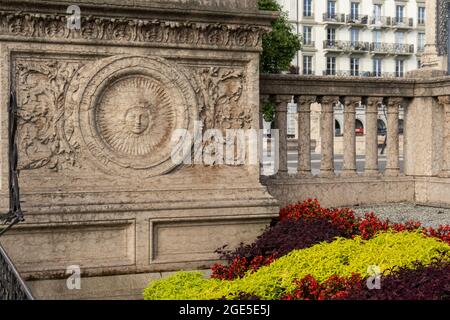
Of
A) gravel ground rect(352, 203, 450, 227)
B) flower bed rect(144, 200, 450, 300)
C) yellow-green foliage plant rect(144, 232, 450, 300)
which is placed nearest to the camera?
flower bed rect(144, 200, 450, 300)

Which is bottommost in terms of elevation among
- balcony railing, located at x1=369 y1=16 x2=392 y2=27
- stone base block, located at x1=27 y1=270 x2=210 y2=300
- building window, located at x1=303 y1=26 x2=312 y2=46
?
stone base block, located at x1=27 y1=270 x2=210 y2=300

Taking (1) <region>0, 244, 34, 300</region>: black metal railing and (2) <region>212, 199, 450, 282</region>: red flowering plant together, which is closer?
(1) <region>0, 244, 34, 300</region>: black metal railing

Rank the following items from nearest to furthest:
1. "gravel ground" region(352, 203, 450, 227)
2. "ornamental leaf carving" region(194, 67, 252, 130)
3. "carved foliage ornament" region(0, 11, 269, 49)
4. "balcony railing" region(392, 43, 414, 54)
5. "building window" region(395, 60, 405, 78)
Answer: "carved foliage ornament" region(0, 11, 269, 49) < "ornamental leaf carving" region(194, 67, 252, 130) < "gravel ground" region(352, 203, 450, 227) < "balcony railing" region(392, 43, 414, 54) < "building window" region(395, 60, 405, 78)

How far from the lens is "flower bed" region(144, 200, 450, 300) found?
200 inches

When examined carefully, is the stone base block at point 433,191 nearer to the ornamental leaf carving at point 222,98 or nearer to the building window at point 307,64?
the ornamental leaf carving at point 222,98

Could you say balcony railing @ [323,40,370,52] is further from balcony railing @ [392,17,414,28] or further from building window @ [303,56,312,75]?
balcony railing @ [392,17,414,28]

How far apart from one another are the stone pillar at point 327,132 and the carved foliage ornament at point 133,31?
6.54 feet

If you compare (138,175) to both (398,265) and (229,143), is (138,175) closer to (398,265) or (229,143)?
(229,143)

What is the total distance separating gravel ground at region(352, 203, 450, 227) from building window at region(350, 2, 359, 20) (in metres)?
55.9

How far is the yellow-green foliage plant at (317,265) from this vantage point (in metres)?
5.61

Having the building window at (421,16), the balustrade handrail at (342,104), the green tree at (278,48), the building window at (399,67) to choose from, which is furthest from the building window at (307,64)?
the balustrade handrail at (342,104)

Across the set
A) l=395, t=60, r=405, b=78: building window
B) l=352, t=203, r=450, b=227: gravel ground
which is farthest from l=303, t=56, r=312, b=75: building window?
l=352, t=203, r=450, b=227: gravel ground

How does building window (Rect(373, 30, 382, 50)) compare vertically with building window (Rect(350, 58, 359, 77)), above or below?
above
